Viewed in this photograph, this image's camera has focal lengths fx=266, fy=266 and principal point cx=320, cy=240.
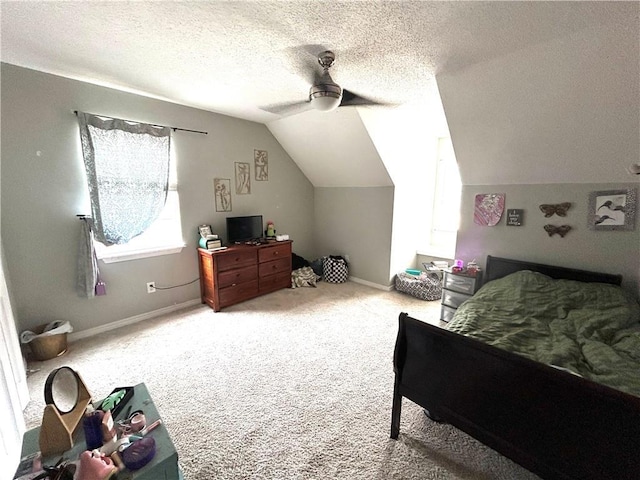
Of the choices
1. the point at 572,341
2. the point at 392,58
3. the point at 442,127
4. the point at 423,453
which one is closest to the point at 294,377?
the point at 423,453

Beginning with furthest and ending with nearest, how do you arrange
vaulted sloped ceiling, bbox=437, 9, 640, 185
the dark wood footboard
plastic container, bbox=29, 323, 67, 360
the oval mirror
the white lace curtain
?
the white lace curtain → plastic container, bbox=29, 323, 67, 360 → vaulted sloped ceiling, bbox=437, 9, 640, 185 → the oval mirror → the dark wood footboard

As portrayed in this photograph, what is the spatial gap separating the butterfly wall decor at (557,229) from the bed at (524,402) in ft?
3.60

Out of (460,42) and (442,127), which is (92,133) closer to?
(460,42)

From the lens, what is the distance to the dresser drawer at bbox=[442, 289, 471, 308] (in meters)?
2.83

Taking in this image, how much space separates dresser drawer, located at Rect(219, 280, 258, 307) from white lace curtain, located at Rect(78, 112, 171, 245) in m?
1.15

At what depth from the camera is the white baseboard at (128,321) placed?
8.64ft

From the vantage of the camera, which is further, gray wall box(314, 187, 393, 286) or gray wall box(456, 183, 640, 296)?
gray wall box(314, 187, 393, 286)

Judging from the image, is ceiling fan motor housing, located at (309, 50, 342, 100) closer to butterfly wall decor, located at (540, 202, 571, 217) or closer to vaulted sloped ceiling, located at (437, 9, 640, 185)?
vaulted sloped ceiling, located at (437, 9, 640, 185)

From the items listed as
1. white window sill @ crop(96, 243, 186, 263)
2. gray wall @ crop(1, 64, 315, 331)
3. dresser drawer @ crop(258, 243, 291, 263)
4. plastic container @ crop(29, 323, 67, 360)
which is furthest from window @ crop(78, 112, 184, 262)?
dresser drawer @ crop(258, 243, 291, 263)

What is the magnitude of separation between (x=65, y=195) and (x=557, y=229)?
4552 mm

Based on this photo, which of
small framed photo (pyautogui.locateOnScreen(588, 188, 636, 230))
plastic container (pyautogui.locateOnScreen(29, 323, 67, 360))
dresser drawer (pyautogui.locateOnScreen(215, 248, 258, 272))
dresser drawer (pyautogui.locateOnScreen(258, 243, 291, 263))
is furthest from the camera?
dresser drawer (pyautogui.locateOnScreen(258, 243, 291, 263))

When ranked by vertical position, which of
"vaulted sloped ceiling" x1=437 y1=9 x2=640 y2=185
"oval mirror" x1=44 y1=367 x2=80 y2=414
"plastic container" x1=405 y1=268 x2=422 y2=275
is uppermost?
"vaulted sloped ceiling" x1=437 y1=9 x2=640 y2=185

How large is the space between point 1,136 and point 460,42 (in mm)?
3514

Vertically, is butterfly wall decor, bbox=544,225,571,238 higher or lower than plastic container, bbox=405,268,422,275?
higher
